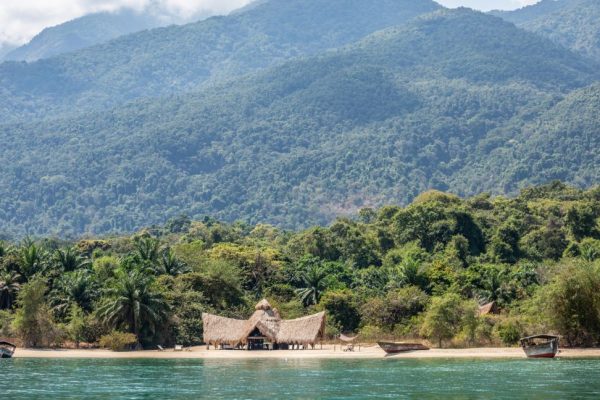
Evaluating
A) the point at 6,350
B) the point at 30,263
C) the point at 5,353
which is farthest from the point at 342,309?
the point at 5,353

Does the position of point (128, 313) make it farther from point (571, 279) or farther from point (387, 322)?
point (571, 279)

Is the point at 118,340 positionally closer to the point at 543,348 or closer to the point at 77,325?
the point at 77,325

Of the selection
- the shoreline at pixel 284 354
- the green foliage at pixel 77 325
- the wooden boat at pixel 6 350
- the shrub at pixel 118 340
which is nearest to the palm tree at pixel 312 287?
the shoreline at pixel 284 354

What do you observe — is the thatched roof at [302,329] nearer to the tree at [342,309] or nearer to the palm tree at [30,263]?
the tree at [342,309]

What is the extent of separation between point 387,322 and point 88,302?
24.4m

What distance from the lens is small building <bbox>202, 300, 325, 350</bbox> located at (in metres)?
87.6

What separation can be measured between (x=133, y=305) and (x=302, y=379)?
975 inches

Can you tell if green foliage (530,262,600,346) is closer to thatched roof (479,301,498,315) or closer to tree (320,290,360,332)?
thatched roof (479,301,498,315)

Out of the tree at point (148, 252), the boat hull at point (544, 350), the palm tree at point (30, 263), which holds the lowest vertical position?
the boat hull at point (544, 350)

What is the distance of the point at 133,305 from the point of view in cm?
8438

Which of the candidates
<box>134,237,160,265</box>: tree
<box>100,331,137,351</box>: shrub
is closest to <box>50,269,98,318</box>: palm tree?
<box>100,331,137,351</box>: shrub

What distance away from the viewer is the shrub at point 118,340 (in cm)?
8450

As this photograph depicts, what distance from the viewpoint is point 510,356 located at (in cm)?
7700

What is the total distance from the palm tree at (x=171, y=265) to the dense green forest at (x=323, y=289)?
0.13 metres
